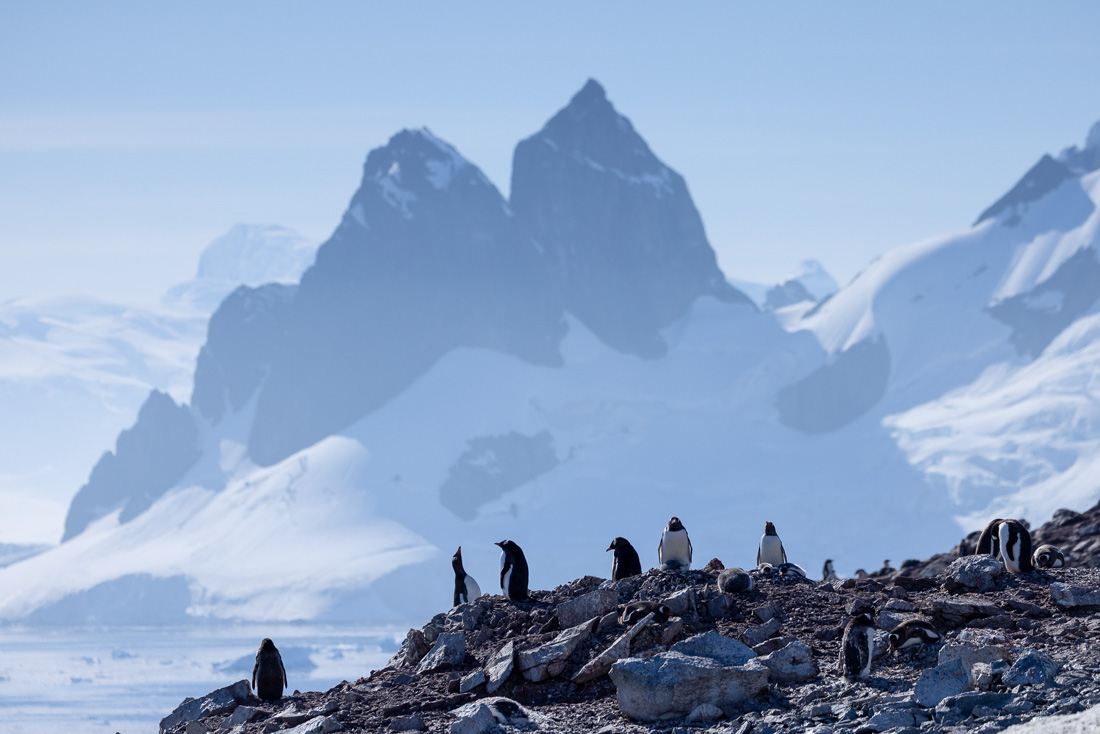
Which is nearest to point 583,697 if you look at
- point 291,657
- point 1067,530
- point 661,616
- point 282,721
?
point 661,616

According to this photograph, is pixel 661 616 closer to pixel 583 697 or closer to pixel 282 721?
pixel 583 697

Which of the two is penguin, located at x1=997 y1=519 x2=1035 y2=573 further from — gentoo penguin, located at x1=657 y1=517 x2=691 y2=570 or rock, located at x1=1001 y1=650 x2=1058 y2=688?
rock, located at x1=1001 y1=650 x2=1058 y2=688

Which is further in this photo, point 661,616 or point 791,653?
point 661,616

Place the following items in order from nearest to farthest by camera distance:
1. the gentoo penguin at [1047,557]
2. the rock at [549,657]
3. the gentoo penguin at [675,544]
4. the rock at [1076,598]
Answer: the rock at [549,657], the rock at [1076,598], the gentoo penguin at [675,544], the gentoo penguin at [1047,557]

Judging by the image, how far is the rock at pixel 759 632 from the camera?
1752 centimetres

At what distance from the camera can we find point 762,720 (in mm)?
15148

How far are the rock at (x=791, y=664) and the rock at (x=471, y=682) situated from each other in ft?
13.0

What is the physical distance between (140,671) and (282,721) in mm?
152489

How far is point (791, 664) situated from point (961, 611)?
2.92 m

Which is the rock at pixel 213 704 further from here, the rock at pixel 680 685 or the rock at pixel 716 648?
the rock at pixel 716 648

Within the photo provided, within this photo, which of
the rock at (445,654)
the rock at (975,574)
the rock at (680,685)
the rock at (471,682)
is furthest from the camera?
the rock at (975,574)

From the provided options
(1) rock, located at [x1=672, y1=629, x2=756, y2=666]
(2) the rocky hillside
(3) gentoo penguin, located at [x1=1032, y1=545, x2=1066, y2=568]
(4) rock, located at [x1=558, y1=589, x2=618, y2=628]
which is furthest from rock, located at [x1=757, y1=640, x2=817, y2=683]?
(3) gentoo penguin, located at [x1=1032, y1=545, x2=1066, y2=568]

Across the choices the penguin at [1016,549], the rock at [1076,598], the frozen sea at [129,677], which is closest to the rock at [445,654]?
the rock at [1076,598]

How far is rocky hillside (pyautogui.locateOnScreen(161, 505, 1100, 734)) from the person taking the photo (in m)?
15.1
